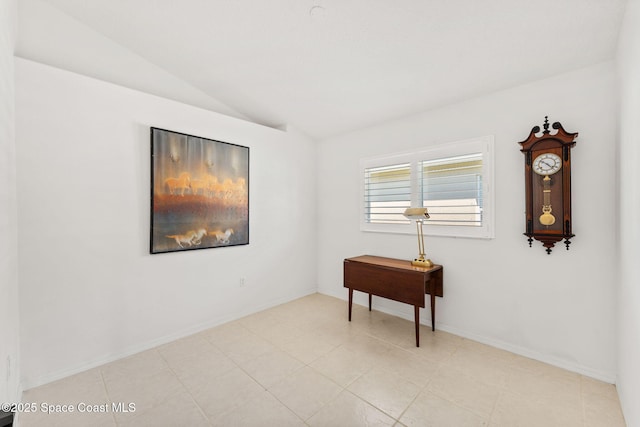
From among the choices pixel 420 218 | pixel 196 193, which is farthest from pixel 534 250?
pixel 196 193

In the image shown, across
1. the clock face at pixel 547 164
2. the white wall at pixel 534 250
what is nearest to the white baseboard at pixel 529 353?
the white wall at pixel 534 250

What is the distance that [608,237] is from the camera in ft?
6.82

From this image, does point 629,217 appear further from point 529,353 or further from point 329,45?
point 329,45

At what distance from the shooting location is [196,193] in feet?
9.51

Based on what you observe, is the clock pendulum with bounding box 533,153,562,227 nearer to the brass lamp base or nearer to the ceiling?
the ceiling

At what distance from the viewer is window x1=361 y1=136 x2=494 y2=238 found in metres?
2.70

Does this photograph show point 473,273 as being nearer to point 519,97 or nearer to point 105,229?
point 519,97

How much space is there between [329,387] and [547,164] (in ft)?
8.10

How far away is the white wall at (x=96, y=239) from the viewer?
2055 millimetres

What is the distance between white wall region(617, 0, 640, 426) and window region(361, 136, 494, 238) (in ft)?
3.03

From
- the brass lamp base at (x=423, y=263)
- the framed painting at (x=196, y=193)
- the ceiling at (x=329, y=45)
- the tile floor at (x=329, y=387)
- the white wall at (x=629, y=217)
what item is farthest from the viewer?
the brass lamp base at (x=423, y=263)

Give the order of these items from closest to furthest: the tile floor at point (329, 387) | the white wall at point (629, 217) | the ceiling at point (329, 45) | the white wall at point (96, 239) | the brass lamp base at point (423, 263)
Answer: the white wall at point (629, 217) < the tile floor at point (329, 387) < the ceiling at point (329, 45) < the white wall at point (96, 239) < the brass lamp base at point (423, 263)

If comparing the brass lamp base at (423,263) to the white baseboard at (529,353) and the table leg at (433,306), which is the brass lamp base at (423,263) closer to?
the table leg at (433,306)

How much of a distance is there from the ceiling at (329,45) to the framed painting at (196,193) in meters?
0.73
